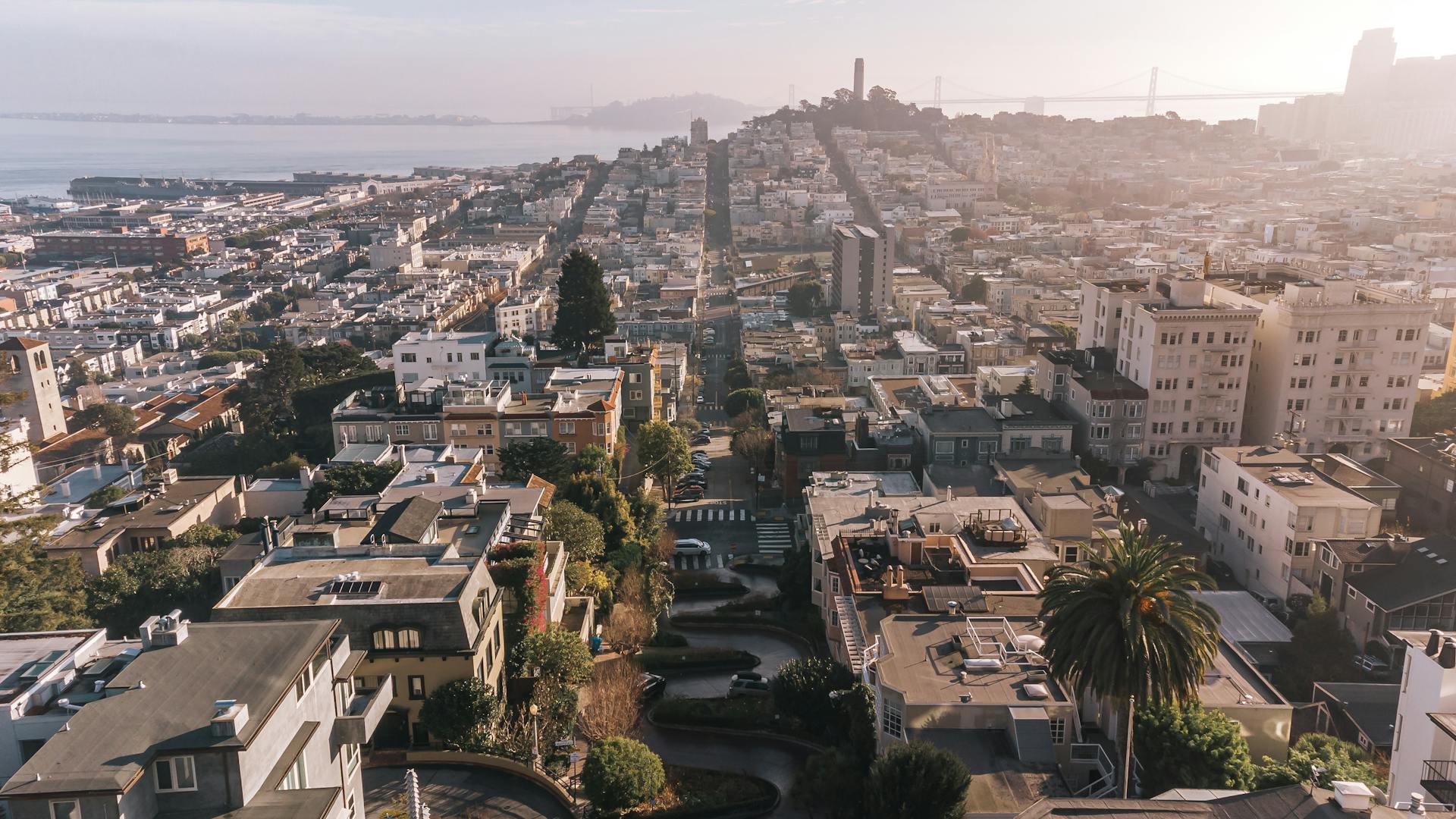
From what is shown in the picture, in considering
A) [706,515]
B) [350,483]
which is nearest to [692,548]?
[706,515]

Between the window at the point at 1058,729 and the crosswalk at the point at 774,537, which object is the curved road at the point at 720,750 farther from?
the crosswalk at the point at 774,537

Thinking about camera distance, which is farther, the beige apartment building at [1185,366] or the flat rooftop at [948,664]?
the beige apartment building at [1185,366]

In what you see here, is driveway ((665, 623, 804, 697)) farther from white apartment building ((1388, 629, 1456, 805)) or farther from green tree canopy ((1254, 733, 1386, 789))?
white apartment building ((1388, 629, 1456, 805))

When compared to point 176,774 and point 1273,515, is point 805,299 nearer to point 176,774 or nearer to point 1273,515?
point 1273,515

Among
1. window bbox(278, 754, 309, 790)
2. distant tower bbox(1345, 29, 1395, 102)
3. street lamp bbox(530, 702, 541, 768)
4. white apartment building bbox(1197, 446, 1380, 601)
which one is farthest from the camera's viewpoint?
distant tower bbox(1345, 29, 1395, 102)

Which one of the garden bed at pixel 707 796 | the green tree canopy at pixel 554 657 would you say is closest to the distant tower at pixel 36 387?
the green tree canopy at pixel 554 657

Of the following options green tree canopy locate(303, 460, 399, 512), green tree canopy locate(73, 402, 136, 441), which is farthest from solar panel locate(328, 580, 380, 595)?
green tree canopy locate(73, 402, 136, 441)

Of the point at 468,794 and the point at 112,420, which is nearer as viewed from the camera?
the point at 468,794
